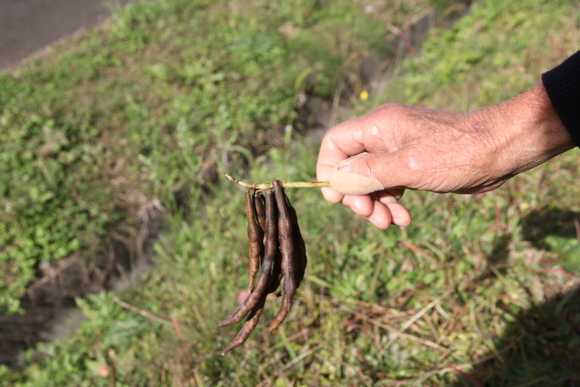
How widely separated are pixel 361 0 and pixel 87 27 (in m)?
3.88

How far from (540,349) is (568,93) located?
1.54 meters

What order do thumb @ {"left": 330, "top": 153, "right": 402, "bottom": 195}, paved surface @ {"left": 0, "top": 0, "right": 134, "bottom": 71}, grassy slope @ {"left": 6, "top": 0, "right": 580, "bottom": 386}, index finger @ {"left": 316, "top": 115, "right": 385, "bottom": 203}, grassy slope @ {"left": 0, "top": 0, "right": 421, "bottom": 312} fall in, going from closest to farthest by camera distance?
1. thumb @ {"left": 330, "top": 153, "right": 402, "bottom": 195}
2. index finger @ {"left": 316, "top": 115, "right": 385, "bottom": 203}
3. grassy slope @ {"left": 6, "top": 0, "right": 580, "bottom": 386}
4. grassy slope @ {"left": 0, "top": 0, "right": 421, "bottom": 312}
5. paved surface @ {"left": 0, "top": 0, "right": 134, "bottom": 71}

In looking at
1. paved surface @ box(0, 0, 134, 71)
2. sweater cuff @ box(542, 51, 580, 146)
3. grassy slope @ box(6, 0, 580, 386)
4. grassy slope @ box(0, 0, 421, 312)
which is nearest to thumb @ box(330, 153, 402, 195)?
sweater cuff @ box(542, 51, 580, 146)

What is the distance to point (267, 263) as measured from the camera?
1.81 m

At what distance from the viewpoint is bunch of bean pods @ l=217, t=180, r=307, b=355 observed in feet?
5.86

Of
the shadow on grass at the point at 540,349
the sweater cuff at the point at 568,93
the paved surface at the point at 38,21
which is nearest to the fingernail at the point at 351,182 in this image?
the sweater cuff at the point at 568,93

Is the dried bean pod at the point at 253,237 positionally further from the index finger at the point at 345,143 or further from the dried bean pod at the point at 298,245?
the index finger at the point at 345,143

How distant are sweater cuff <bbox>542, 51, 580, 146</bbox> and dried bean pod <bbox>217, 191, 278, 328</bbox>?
1.20 m

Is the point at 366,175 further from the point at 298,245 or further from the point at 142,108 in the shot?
the point at 142,108

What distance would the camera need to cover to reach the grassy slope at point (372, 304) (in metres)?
2.65

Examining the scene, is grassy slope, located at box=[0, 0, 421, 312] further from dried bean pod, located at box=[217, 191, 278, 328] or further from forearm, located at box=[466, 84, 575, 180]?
forearm, located at box=[466, 84, 575, 180]

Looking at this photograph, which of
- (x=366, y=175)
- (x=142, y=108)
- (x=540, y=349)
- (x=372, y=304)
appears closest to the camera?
(x=366, y=175)

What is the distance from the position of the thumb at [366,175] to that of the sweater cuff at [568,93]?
69 cm

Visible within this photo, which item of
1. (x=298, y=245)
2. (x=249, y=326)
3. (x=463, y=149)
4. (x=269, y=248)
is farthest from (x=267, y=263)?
(x=463, y=149)
